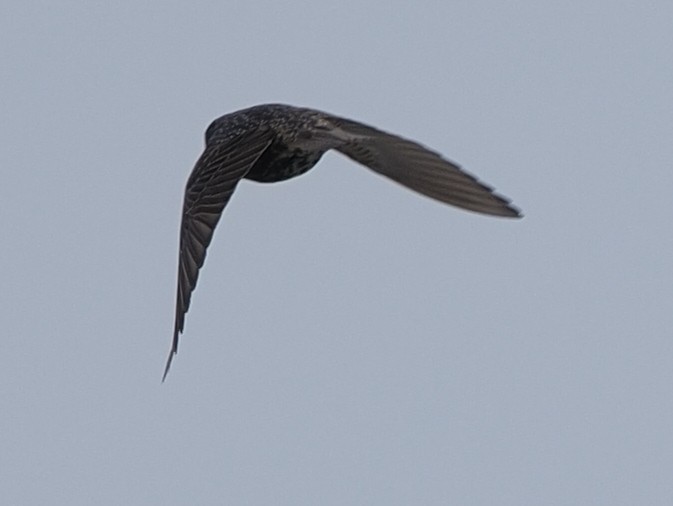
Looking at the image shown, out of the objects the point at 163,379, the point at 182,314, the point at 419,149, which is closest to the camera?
the point at 163,379

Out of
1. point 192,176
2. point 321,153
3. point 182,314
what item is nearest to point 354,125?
point 321,153

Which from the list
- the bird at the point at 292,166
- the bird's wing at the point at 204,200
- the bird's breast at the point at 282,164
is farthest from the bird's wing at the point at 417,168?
the bird's wing at the point at 204,200

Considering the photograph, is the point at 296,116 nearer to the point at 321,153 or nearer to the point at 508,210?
the point at 321,153

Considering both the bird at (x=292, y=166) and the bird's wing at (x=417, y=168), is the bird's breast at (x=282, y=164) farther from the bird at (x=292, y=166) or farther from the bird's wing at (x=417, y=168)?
the bird's wing at (x=417, y=168)

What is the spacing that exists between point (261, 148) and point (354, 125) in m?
0.68

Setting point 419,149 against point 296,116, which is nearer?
point 419,149

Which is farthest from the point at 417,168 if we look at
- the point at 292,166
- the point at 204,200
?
the point at 204,200

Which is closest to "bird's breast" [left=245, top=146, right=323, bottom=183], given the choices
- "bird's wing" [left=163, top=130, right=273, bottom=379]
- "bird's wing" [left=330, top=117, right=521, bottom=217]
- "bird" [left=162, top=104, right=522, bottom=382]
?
"bird" [left=162, top=104, right=522, bottom=382]

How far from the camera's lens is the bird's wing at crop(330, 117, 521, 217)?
10.4 metres

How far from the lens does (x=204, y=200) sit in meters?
10.5

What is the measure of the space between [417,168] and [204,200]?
146 centimetres

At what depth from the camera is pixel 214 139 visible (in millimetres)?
11906

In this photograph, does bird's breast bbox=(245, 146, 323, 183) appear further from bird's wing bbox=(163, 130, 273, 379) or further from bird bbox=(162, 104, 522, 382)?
bird's wing bbox=(163, 130, 273, 379)

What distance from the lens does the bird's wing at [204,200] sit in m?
10.1
